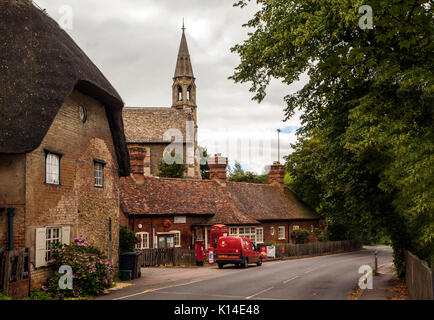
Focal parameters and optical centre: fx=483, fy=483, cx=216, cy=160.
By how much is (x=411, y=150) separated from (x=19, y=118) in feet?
34.3

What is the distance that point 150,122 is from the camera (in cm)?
6975

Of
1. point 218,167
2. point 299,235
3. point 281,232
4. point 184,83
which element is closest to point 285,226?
point 281,232

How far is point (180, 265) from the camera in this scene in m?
29.3

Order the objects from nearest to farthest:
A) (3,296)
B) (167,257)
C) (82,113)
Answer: (3,296)
(82,113)
(167,257)

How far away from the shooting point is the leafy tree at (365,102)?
409 inches

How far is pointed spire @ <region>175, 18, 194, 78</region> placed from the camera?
289 feet

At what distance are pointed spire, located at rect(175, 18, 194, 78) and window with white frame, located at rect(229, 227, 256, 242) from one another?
55.2 metres

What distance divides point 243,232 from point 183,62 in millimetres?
57558

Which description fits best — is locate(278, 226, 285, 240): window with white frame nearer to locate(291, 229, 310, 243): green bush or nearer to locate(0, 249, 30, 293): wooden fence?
locate(291, 229, 310, 243): green bush

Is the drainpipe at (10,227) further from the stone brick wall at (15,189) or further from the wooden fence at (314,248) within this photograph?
the wooden fence at (314,248)

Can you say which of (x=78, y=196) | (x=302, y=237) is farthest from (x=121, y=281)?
(x=302, y=237)

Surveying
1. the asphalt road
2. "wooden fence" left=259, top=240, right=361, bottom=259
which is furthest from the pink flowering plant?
"wooden fence" left=259, top=240, right=361, bottom=259

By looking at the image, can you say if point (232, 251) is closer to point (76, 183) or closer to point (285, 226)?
point (76, 183)

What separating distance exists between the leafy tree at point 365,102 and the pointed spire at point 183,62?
68715 millimetres
